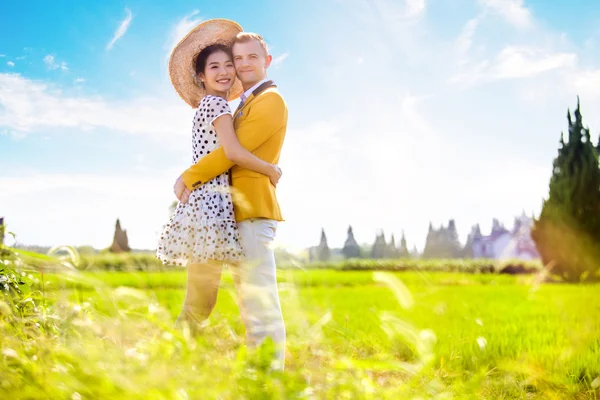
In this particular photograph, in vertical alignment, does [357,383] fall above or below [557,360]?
above

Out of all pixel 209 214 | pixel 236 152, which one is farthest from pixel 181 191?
pixel 236 152

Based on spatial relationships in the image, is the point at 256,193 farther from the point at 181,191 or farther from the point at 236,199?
the point at 181,191

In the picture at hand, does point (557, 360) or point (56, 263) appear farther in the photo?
point (557, 360)

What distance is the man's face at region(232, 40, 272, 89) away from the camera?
3054 millimetres

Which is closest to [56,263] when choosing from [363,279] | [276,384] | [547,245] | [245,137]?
[276,384]

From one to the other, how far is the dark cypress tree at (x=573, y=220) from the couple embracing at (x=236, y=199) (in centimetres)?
1705

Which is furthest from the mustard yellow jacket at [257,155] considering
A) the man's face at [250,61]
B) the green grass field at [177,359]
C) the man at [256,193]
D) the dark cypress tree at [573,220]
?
the dark cypress tree at [573,220]

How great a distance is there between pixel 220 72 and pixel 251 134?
544 millimetres

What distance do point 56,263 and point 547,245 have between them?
1875 centimetres

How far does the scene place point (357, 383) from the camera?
4.67 feet

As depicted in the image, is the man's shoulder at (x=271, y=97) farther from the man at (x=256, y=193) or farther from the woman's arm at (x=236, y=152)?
the woman's arm at (x=236, y=152)

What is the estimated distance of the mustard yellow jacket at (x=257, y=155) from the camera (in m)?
2.87

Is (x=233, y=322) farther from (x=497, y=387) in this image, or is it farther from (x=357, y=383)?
(x=357, y=383)

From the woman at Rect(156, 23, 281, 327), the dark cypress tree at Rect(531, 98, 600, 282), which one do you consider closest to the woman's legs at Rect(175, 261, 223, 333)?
the woman at Rect(156, 23, 281, 327)
